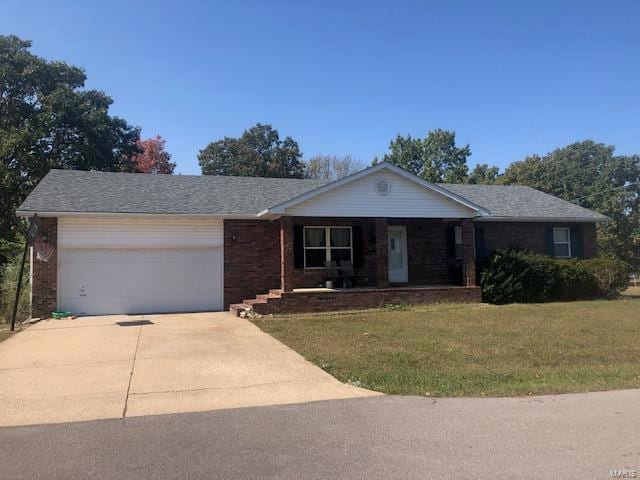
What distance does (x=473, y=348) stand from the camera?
9.80 meters

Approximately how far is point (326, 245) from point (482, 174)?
32311 mm

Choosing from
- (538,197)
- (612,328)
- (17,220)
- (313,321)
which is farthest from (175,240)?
(538,197)

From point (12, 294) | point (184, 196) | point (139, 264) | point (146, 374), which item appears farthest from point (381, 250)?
point (12, 294)

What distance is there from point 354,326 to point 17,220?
20.6 m

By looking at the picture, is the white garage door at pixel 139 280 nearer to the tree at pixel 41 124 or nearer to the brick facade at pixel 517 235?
the brick facade at pixel 517 235

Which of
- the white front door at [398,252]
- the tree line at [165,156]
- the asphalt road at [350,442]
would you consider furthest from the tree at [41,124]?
the asphalt road at [350,442]

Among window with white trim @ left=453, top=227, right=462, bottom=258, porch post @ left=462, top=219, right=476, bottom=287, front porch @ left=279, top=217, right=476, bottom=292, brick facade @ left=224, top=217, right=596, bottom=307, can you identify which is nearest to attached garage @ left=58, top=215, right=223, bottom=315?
brick facade @ left=224, top=217, right=596, bottom=307

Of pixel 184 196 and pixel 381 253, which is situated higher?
pixel 184 196

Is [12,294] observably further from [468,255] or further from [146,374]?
[468,255]

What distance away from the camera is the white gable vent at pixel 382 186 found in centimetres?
1678

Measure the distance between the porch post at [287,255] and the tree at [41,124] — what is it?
1645cm

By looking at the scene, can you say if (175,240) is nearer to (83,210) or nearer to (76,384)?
(83,210)

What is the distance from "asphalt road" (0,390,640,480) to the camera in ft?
14.4

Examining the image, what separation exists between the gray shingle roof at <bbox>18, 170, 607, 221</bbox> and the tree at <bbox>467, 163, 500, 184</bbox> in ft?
76.2
